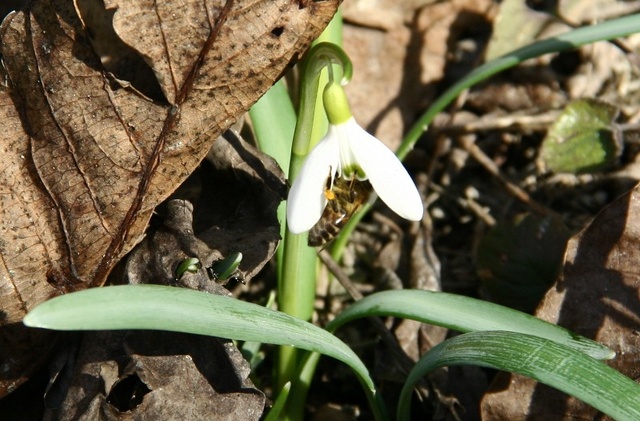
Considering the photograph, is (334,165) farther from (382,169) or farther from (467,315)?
(467,315)

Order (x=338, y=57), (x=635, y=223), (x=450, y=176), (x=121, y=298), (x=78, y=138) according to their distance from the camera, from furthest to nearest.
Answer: (x=450, y=176) → (x=635, y=223) → (x=78, y=138) → (x=338, y=57) → (x=121, y=298)

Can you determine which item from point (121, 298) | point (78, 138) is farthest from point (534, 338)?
point (78, 138)

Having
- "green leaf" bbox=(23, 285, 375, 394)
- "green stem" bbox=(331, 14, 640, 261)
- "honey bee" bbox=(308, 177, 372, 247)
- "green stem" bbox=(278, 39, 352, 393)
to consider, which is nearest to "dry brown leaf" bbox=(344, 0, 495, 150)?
"green stem" bbox=(331, 14, 640, 261)

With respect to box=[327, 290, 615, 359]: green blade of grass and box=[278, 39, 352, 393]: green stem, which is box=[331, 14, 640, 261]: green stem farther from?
box=[327, 290, 615, 359]: green blade of grass

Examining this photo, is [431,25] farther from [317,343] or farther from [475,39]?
[317,343]

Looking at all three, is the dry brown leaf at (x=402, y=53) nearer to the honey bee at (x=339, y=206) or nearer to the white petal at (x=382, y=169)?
the honey bee at (x=339, y=206)

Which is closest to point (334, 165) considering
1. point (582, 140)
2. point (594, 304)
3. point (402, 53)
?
point (594, 304)

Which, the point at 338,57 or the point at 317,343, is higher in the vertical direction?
the point at 338,57
